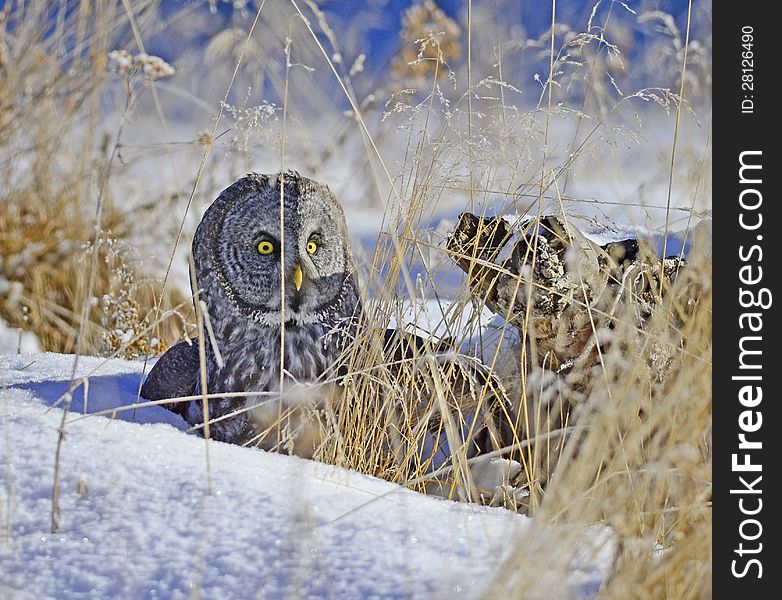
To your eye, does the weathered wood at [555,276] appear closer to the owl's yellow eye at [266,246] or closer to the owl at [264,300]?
the owl at [264,300]

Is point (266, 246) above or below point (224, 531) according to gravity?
above

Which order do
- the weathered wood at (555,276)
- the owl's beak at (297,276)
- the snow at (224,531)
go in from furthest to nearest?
the owl's beak at (297,276)
the weathered wood at (555,276)
the snow at (224,531)

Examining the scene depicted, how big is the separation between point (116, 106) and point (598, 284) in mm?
2940

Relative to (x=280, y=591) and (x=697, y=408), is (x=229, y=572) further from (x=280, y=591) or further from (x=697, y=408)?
(x=697, y=408)

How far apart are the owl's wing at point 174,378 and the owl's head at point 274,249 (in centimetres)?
17

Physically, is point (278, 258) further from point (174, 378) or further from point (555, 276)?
point (555, 276)

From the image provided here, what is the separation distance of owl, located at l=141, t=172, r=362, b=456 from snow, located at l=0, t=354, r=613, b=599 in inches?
19.4

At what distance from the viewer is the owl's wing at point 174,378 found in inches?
85.7

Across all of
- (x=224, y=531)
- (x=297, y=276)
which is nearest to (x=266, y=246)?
(x=297, y=276)

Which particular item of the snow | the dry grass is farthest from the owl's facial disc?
the snow

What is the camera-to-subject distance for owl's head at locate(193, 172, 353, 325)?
205cm

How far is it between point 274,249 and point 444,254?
44 cm

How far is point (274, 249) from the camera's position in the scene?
2.10m

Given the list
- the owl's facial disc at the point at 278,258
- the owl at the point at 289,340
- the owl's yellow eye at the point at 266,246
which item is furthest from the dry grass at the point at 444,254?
the owl's yellow eye at the point at 266,246
